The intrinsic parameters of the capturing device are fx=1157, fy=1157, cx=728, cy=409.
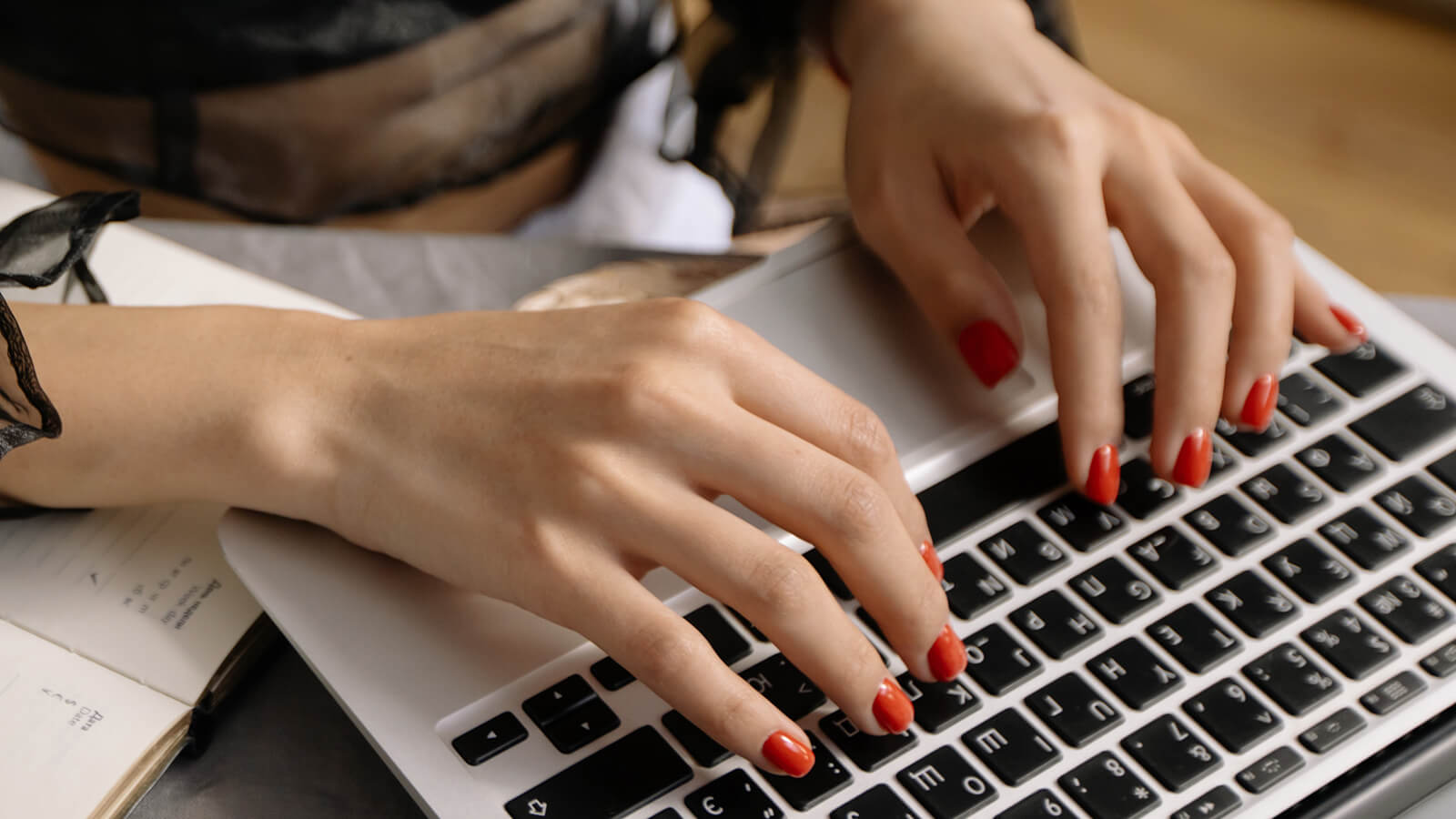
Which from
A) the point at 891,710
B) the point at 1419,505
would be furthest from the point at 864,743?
the point at 1419,505

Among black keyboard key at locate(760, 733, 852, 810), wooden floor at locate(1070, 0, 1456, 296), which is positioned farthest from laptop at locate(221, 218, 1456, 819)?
wooden floor at locate(1070, 0, 1456, 296)

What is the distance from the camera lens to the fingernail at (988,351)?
1.39 feet

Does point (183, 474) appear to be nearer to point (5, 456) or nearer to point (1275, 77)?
point (5, 456)

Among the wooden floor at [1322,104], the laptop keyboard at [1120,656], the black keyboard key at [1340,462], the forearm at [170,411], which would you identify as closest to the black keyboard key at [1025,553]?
the laptop keyboard at [1120,656]

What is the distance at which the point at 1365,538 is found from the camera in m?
0.38

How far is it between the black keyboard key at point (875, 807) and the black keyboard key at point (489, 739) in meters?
0.09

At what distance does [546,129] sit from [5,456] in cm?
45

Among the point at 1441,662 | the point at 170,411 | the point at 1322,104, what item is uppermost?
the point at 170,411

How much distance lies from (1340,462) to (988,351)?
0.41 feet

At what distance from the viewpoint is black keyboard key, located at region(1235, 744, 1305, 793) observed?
0.32 metres

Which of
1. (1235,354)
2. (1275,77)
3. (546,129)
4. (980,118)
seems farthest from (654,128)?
(1275,77)

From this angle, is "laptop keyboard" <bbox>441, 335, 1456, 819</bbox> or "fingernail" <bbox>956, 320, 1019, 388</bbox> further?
"fingernail" <bbox>956, 320, 1019, 388</bbox>

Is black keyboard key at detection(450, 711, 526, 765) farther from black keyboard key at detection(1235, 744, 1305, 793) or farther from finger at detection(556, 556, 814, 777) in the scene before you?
black keyboard key at detection(1235, 744, 1305, 793)

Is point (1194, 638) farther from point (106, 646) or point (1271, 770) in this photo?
point (106, 646)
